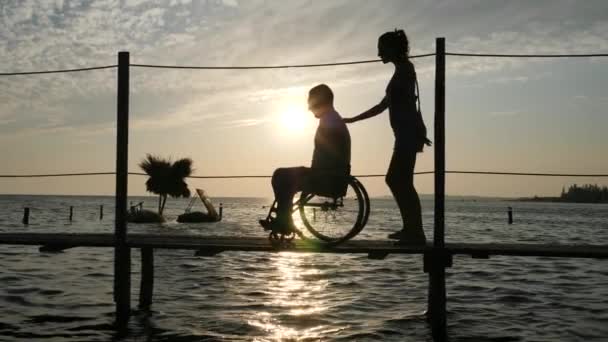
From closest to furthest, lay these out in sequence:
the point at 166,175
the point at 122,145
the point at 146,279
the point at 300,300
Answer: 1. the point at 122,145
2. the point at 146,279
3. the point at 300,300
4. the point at 166,175

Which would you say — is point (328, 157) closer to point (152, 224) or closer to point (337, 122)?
point (337, 122)

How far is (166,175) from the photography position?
51.8 metres

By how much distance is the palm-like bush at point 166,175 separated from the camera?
170 feet

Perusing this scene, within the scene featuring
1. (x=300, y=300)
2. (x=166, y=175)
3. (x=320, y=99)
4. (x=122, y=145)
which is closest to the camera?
(x=320, y=99)

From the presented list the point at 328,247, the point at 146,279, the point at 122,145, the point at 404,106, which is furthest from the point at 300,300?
the point at 404,106

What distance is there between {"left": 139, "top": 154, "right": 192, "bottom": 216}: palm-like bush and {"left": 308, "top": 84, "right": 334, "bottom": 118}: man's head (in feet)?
154

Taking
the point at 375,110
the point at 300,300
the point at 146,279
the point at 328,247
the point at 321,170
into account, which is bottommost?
the point at 300,300

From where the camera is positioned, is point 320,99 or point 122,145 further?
point 122,145

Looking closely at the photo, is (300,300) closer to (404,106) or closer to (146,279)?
(146,279)

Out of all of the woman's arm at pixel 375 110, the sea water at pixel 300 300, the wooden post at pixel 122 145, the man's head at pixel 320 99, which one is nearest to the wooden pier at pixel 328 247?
the wooden post at pixel 122 145

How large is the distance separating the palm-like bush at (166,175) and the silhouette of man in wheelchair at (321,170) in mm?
46840

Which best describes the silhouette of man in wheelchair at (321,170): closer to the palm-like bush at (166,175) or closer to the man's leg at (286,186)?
the man's leg at (286,186)

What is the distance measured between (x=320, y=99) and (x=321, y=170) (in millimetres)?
782

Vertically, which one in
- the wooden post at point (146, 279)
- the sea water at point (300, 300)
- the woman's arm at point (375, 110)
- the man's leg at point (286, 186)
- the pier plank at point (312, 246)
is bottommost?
the sea water at point (300, 300)
